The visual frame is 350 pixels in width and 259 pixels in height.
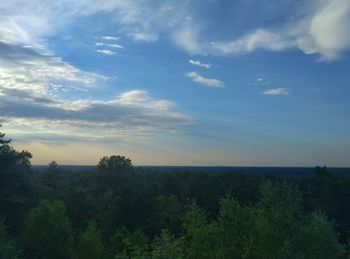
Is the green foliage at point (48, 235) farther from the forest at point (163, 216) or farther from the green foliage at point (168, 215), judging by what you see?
the green foliage at point (168, 215)

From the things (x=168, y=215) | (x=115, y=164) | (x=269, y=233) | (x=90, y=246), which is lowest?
(x=90, y=246)

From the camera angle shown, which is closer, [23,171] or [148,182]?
[23,171]

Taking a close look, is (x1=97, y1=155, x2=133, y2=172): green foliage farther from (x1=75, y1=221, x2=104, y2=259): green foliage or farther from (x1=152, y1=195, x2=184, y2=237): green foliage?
(x1=75, y1=221, x2=104, y2=259): green foliage

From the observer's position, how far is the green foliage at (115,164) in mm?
88188

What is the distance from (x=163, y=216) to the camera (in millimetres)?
72625

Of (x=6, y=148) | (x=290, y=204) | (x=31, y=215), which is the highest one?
(x=6, y=148)

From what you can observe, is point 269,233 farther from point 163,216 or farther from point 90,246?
point 163,216

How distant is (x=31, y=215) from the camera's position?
2060 inches

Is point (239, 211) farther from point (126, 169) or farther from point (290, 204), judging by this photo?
point (126, 169)

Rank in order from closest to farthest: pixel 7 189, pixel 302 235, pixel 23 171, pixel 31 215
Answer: pixel 302 235 < pixel 31 215 < pixel 7 189 < pixel 23 171

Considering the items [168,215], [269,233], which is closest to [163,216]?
[168,215]

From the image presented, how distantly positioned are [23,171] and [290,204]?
4016 centimetres

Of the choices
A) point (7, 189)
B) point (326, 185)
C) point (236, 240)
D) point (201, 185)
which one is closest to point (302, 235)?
point (236, 240)

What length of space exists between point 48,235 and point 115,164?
39.5 m
